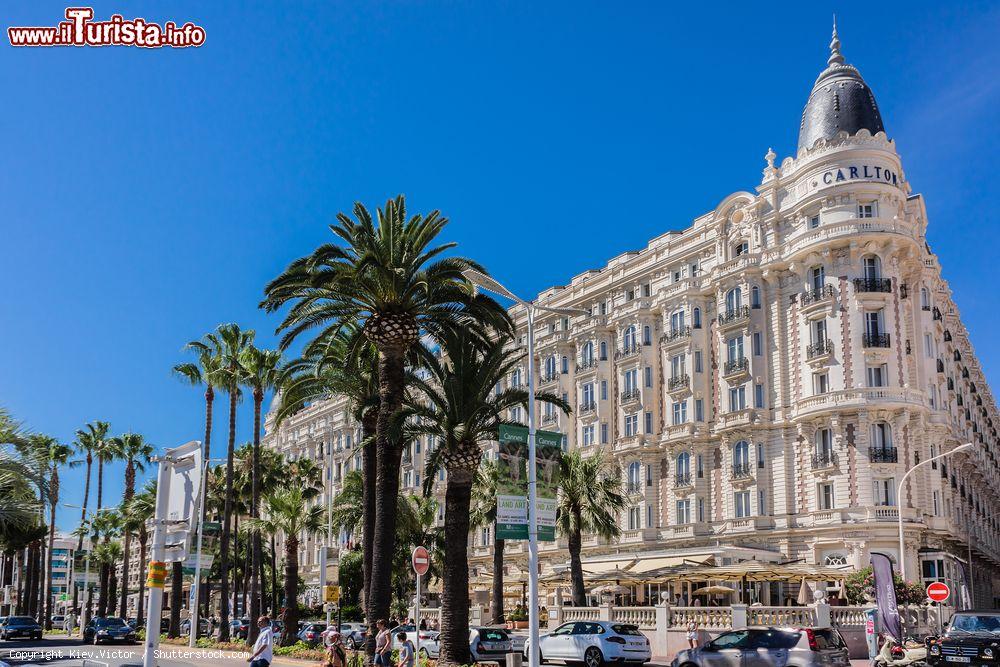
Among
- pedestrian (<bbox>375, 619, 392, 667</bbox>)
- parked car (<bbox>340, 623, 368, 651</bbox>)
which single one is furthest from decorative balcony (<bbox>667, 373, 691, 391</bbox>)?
pedestrian (<bbox>375, 619, 392, 667</bbox>)

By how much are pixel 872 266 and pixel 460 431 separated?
112ft

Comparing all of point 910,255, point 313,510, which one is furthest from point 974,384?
point 313,510

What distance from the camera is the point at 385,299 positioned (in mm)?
31516

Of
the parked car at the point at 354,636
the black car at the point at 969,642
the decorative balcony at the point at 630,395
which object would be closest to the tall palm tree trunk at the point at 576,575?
the parked car at the point at 354,636

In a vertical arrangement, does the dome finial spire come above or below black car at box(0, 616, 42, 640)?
above

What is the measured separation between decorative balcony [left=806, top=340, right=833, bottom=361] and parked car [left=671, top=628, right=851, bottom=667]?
111ft

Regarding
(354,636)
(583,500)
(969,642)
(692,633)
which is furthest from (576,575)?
(969,642)

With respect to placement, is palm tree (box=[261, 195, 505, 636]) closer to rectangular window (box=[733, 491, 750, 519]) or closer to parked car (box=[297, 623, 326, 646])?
parked car (box=[297, 623, 326, 646])

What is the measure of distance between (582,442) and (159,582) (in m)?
58.8

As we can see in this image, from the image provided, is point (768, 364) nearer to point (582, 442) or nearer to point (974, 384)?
point (582, 442)

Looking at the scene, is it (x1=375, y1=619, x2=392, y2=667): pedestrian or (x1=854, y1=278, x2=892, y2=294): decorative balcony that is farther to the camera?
(x1=854, y1=278, x2=892, y2=294): decorative balcony

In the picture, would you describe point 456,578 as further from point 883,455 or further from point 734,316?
point 734,316

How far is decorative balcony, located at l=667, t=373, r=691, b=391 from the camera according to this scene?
209ft

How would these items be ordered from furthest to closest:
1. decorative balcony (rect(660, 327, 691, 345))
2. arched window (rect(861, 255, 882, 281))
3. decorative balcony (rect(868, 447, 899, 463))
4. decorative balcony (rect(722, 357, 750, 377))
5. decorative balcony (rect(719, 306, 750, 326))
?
decorative balcony (rect(660, 327, 691, 345)), decorative balcony (rect(719, 306, 750, 326)), decorative balcony (rect(722, 357, 750, 377)), arched window (rect(861, 255, 882, 281)), decorative balcony (rect(868, 447, 899, 463))
